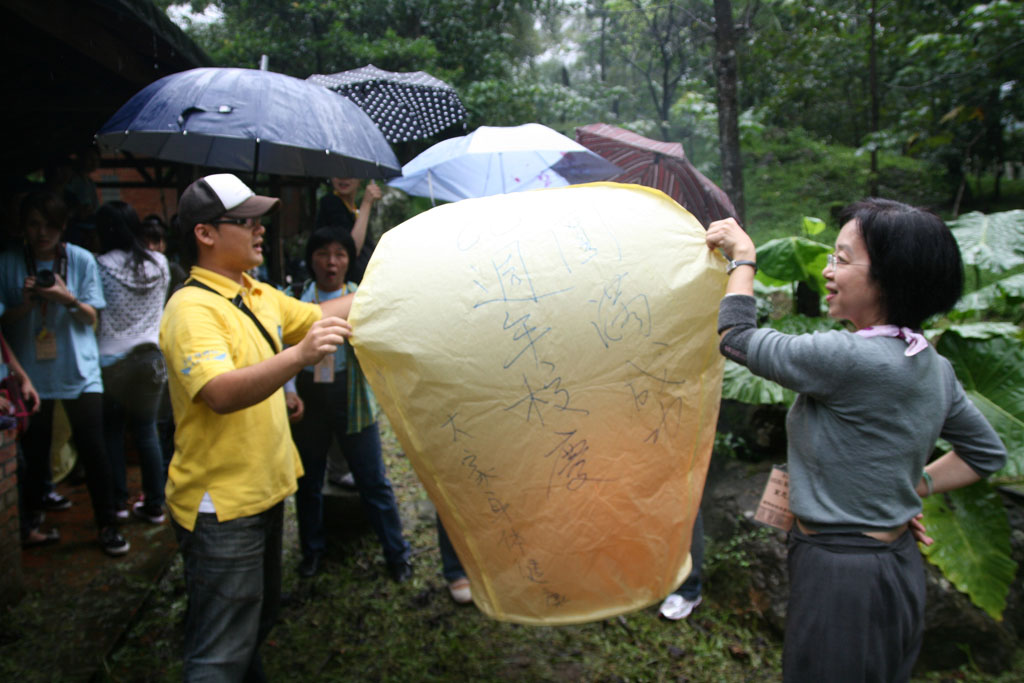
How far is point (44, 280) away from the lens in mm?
3076

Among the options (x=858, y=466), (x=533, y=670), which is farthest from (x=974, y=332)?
(x=533, y=670)

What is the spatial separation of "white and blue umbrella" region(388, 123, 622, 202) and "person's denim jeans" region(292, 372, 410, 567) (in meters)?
1.14

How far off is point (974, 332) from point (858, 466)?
89.9 inches

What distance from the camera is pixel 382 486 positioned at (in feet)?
10.4

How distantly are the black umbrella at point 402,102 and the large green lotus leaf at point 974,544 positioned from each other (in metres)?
3.36

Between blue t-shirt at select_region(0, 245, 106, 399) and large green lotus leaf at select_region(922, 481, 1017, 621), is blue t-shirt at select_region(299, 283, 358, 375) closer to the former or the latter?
blue t-shirt at select_region(0, 245, 106, 399)

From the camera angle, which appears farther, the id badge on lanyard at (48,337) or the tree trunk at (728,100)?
the tree trunk at (728,100)

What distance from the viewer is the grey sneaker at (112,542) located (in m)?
3.34

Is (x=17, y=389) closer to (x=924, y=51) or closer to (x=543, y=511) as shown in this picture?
(x=543, y=511)

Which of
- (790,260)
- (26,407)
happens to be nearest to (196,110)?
(26,407)

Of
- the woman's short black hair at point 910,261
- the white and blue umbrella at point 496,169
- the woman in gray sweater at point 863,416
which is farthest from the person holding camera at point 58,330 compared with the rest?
the woman's short black hair at point 910,261

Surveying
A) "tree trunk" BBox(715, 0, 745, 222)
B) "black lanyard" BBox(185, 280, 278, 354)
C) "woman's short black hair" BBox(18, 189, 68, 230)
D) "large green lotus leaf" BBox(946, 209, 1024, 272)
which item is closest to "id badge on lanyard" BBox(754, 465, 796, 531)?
"black lanyard" BBox(185, 280, 278, 354)

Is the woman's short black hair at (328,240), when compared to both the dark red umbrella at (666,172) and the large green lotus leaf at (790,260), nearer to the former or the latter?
the dark red umbrella at (666,172)

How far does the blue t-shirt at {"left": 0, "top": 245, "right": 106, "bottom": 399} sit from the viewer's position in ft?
10.1
